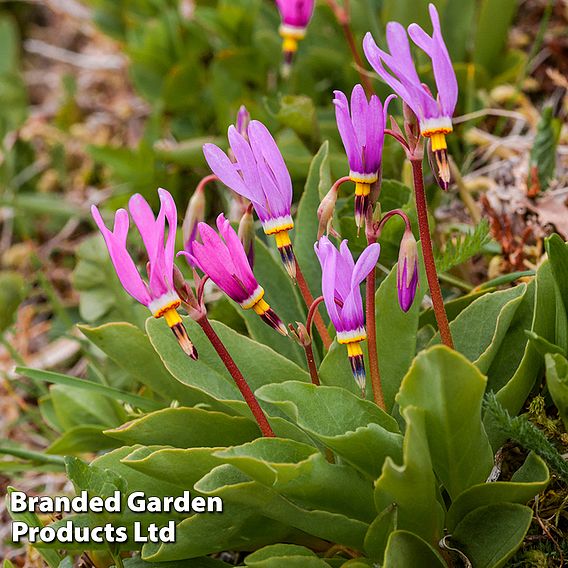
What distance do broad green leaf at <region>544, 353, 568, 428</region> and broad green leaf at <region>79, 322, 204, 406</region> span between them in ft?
2.36

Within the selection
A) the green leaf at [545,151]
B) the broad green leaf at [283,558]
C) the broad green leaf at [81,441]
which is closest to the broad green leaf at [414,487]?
the broad green leaf at [283,558]

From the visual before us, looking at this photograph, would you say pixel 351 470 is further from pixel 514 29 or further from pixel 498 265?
pixel 514 29

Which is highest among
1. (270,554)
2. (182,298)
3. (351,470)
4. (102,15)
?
(102,15)

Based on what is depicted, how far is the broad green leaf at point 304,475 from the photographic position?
131 centimetres

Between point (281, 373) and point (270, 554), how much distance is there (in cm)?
35

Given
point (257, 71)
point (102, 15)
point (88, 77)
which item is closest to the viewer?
point (257, 71)

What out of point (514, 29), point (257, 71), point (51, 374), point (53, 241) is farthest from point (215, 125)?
point (51, 374)

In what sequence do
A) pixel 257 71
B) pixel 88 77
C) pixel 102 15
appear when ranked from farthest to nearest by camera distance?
pixel 88 77, pixel 102 15, pixel 257 71

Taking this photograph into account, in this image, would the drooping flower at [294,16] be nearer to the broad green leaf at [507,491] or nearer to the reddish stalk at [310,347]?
the reddish stalk at [310,347]

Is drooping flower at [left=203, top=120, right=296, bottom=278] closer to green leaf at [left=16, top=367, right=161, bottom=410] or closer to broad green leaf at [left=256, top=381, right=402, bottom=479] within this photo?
broad green leaf at [left=256, top=381, right=402, bottom=479]

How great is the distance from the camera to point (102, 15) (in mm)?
3920

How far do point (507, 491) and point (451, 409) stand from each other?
0.71 feet

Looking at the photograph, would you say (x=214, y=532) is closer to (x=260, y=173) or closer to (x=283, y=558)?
(x=283, y=558)

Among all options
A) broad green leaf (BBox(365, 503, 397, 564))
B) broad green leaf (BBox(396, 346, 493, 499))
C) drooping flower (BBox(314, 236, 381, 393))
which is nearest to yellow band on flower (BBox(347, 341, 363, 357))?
drooping flower (BBox(314, 236, 381, 393))
